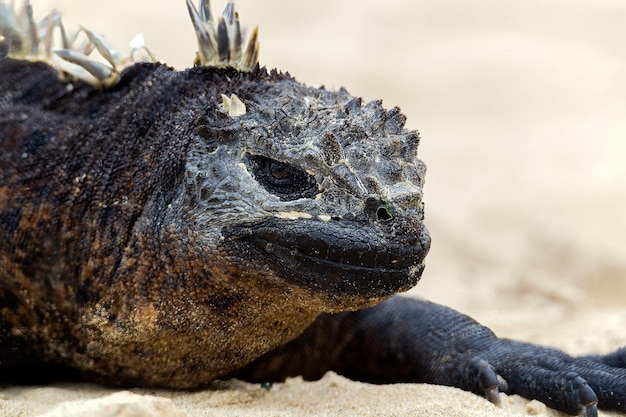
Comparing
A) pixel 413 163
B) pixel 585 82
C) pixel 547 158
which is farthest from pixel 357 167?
pixel 585 82

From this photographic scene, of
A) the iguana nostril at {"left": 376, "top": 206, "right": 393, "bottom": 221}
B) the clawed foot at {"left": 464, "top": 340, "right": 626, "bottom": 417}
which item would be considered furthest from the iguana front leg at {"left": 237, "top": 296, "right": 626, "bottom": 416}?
the iguana nostril at {"left": 376, "top": 206, "right": 393, "bottom": 221}

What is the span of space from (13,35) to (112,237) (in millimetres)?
1397

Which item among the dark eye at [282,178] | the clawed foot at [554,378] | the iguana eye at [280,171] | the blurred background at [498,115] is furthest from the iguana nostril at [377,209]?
the blurred background at [498,115]

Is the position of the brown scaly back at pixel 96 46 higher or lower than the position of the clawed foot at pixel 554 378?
higher

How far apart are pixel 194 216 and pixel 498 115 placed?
13.6 metres

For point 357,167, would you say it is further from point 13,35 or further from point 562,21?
point 562,21

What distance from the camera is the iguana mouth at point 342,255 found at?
12.5 ft

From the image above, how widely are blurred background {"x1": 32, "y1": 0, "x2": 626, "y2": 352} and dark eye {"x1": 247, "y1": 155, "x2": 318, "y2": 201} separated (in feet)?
4.73

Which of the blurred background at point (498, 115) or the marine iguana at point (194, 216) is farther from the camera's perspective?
the blurred background at point (498, 115)

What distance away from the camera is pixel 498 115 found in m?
16.9

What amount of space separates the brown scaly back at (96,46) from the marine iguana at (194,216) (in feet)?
0.04

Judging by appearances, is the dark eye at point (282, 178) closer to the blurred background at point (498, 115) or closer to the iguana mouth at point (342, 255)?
the iguana mouth at point (342, 255)

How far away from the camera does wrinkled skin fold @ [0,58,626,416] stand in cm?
391

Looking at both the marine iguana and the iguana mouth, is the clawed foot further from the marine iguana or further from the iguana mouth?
the iguana mouth
